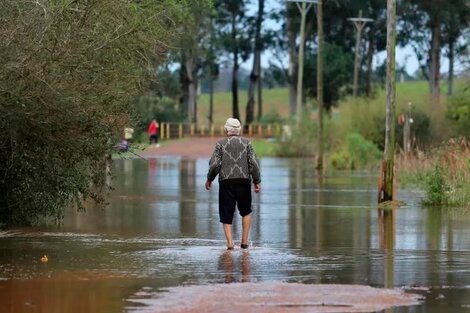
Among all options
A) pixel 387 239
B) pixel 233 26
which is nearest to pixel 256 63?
pixel 233 26

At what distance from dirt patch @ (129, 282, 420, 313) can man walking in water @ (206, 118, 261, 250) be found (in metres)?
3.62

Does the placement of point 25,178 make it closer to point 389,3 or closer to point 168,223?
point 168,223

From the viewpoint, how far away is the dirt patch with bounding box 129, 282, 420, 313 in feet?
35.6

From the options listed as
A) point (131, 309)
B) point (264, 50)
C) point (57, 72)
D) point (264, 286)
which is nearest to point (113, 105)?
point (57, 72)

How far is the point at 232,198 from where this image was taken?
16062 mm

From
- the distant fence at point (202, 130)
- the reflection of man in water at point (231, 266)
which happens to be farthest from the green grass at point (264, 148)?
the reflection of man in water at point (231, 266)

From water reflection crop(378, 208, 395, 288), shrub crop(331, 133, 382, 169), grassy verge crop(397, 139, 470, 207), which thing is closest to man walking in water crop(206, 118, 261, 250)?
water reflection crop(378, 208, 395, 288)

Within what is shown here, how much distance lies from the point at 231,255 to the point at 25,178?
3.87 meters

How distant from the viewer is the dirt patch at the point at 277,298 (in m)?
10.9

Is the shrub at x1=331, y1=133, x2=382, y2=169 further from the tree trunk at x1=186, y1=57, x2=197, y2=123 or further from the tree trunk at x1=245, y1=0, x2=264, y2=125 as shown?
the tree trunk at x1=245, y1=0, x2=264, y2=125

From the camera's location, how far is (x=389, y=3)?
25.6m

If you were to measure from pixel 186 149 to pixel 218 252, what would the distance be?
56205 millimetres

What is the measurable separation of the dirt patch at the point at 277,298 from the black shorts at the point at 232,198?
11.9 feet

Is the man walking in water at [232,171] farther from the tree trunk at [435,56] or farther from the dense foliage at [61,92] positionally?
the tree trunk at [435,56]
